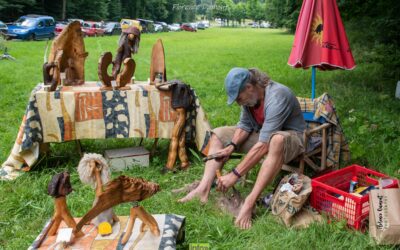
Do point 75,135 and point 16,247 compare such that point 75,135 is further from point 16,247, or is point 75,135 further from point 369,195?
point 369,195

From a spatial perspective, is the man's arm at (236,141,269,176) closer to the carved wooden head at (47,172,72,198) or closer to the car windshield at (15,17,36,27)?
the carved wooden head at (47,172,72,198)

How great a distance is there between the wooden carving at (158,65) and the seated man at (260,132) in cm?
123

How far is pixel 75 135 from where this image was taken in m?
4.20

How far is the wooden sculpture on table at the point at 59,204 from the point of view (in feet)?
7.88

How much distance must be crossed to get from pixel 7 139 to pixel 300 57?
3.69 meters

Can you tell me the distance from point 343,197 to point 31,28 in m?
21.7

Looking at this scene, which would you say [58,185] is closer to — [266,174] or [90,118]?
[266,174]

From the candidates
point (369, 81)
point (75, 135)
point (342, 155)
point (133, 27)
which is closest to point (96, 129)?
point (75, 135)

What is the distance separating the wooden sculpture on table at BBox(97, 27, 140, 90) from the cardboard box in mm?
690

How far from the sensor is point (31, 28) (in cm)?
2169

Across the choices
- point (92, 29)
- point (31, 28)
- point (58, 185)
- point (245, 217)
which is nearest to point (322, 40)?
point (245, 217)

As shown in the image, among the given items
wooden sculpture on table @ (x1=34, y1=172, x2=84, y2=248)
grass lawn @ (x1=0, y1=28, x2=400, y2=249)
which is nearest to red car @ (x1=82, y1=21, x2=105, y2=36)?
grass lawn @ (x1=0, y1=28, x2=400, y2=249)

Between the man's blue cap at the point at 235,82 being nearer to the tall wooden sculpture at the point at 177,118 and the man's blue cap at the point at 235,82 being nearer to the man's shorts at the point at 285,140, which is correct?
the man's shorts at the point at 285,140

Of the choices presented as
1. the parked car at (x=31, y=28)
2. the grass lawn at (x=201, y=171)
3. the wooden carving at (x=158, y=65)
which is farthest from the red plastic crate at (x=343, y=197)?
the parked car at (x=31, y=28)
